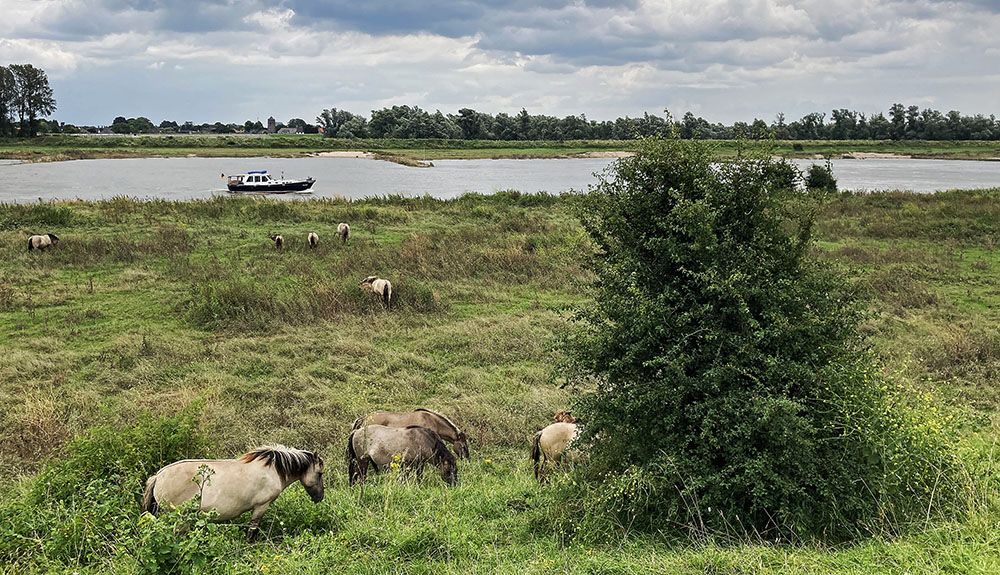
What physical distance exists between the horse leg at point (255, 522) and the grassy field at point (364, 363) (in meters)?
0.13

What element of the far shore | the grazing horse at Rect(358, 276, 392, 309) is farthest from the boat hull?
the far shore

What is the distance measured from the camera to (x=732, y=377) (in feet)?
18.2

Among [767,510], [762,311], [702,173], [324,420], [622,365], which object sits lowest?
[324,420]

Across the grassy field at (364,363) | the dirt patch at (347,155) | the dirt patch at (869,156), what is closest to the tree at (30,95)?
the dirt patch at (347,155)

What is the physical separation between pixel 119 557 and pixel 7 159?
8794 cm

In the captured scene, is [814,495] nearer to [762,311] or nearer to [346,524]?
[762,311]

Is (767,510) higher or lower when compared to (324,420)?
higher

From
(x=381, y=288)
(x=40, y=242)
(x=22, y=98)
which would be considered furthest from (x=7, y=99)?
(x=381, y=288)

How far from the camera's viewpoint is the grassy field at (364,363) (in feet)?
16.2

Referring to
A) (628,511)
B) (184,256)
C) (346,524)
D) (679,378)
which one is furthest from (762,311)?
(184,256)

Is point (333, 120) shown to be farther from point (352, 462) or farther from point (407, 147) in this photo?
point (352, 462)

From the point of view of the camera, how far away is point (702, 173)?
247 inches

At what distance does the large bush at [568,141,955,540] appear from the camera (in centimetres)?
527

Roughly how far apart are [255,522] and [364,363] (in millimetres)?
5790
